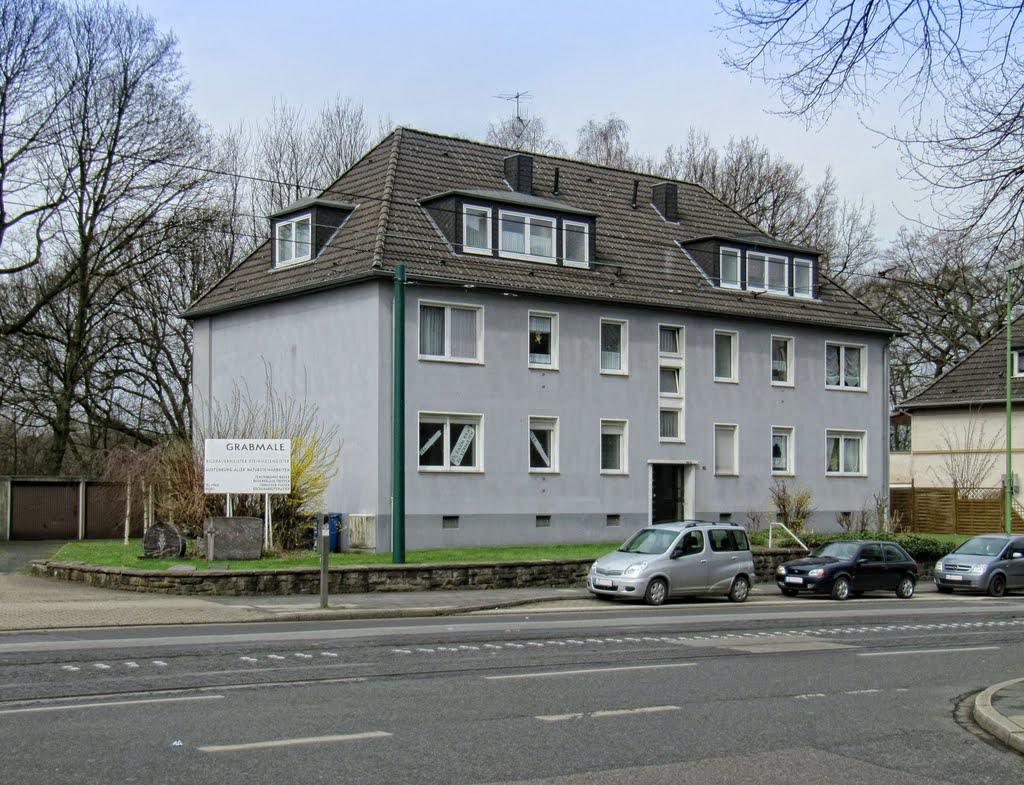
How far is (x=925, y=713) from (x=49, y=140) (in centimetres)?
3460

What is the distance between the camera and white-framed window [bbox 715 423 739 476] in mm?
39188

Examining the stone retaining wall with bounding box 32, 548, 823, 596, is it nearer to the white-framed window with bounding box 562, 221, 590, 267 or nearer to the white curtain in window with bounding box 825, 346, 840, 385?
the white-framed window with bounding box 562, 221, 590, 267

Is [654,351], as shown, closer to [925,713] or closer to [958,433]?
[958,433]

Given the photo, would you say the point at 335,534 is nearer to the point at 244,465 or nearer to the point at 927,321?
the point at 244,465

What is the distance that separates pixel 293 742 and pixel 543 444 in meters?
26.1

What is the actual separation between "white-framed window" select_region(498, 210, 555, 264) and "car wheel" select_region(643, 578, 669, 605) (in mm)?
12673

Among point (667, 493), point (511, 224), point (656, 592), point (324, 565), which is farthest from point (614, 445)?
point (324, 565)

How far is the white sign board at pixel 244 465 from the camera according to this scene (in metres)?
27.7

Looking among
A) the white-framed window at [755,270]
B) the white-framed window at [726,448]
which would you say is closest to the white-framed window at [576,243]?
the white-framed window at [755,270]

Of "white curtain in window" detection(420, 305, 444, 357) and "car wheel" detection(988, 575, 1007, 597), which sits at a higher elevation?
"white curtain in window" detection(420, 305, 444, 357)

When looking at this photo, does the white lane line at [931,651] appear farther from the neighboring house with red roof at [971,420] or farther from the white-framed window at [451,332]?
the neighboring house with red roof at [971,420]

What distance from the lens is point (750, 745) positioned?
10039 millimetres

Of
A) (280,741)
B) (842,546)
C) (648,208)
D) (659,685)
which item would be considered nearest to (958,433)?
(648,208)

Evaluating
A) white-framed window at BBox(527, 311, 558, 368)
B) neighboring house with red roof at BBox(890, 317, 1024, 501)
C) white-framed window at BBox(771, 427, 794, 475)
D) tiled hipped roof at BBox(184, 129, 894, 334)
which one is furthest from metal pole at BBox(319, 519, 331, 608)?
neighboring house with red roof at BBox(890, 317, 1024, 501)
